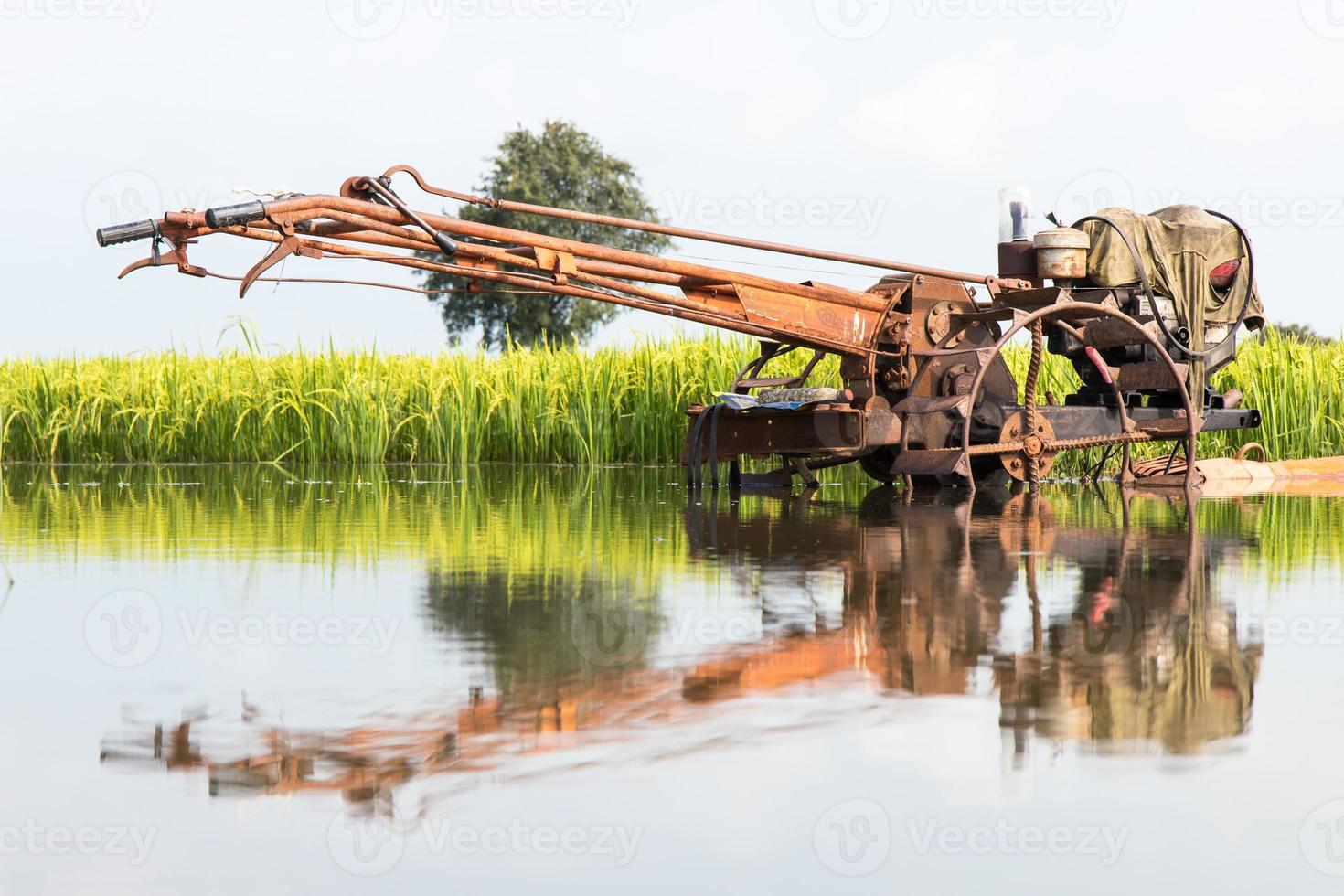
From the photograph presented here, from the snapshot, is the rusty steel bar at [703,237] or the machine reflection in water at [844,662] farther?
the rusty steel bar at [703,237]

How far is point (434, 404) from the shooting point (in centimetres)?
1848

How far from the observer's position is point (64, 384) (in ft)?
67.9

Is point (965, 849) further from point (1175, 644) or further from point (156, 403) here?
point (156, 403)

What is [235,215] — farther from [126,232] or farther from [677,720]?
[677,720]

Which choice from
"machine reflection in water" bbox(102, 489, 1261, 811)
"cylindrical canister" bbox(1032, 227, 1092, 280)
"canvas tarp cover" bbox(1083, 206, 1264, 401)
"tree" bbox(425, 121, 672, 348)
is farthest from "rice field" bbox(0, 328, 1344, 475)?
"tree" bbox(425, 121, 672, 348)

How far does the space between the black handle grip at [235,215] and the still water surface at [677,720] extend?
2282mm

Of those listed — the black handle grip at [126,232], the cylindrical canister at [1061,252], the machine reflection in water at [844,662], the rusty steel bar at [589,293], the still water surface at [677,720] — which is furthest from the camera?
the cylindrical canister at [1061,252]

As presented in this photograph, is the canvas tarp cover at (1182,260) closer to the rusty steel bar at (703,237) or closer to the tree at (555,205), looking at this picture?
the rusty steel bar at (703,237)

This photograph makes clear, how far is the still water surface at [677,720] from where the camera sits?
2.72 m

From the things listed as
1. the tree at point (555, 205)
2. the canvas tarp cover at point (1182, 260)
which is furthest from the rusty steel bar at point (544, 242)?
the tree at point (555, 205)

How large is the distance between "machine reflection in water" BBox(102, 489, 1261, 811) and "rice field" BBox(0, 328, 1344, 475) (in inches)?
391

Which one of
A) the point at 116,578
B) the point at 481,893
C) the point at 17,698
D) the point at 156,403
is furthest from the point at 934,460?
the point at 156,403

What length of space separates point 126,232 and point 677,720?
246 inches

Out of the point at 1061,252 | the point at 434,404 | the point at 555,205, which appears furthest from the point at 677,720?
the point at 555,205
